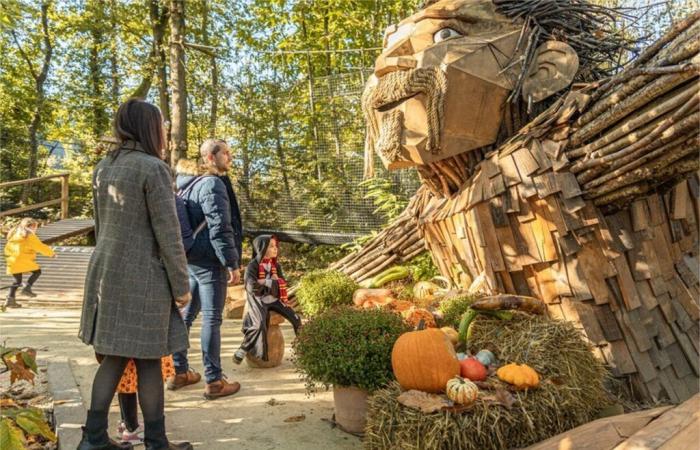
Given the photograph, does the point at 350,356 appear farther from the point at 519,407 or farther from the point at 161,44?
the point at 161,44

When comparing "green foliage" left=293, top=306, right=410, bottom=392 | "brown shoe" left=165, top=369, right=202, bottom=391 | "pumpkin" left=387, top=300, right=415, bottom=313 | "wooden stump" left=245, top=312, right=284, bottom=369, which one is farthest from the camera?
"pumpkin" left=387, top=300, right=415, bottom=313

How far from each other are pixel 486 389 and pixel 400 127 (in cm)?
186

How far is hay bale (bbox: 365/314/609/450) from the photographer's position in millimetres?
2084

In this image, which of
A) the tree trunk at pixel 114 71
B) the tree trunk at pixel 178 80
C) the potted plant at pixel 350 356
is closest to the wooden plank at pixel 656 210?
the potted plant at pixel 350 356

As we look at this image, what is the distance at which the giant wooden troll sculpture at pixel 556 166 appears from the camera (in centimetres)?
278

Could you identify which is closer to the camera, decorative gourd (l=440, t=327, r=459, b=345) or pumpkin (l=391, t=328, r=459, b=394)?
pumpkin (l=391, t=328, r=459, b=394)

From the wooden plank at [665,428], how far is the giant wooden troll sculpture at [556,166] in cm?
94

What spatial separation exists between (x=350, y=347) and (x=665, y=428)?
145 centimetres

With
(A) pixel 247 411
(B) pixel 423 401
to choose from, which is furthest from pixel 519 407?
(A) pixel 247 411

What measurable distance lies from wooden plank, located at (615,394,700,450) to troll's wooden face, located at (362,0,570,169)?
1.95 meters

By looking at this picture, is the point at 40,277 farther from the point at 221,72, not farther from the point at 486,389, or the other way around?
the point at 486,389

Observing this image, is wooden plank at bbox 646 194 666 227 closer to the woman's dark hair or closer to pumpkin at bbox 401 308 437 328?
pumpkin at bbox 401 308 437 328

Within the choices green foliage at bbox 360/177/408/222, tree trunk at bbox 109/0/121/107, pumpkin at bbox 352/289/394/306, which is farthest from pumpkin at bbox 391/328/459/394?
tree trunk at bbox 109/0/121/107

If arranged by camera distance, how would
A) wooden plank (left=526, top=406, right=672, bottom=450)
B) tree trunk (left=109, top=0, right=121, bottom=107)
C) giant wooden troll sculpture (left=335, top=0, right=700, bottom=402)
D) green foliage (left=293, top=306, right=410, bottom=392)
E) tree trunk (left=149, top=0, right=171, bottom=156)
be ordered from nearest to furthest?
1. wooden plank (left=526, top=406, right=672, bottom=450)
2. green foliage (left=293, top=306, right=410, bottom=392)
3. giant wooden troll sculpture (left=335, top=0, right=700, bottom=402)
4. tree trunk (left=149, top=0, right=171, bottom=156)
5. tree trunk (left=109, top=0, right=121, bottom=107)
